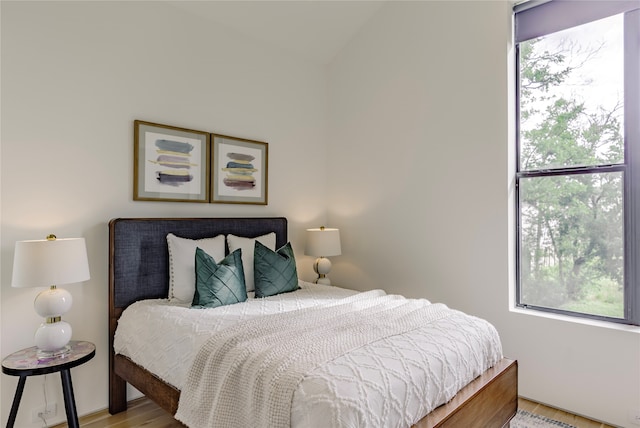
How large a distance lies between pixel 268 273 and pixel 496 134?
2025 millimetres

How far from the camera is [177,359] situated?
1876 mm

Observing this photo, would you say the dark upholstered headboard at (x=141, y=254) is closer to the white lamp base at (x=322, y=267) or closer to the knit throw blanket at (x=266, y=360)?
the knit throw blanket at (x=266, y=360)

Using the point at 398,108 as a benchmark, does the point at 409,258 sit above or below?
below

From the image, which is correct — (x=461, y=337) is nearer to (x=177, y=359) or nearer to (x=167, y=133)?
(x=177, y=359)

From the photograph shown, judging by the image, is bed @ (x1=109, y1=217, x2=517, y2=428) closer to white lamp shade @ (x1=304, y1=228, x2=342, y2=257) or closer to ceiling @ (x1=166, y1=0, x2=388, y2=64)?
white lamp shade @ (x1=304, y1=228, x2=342, y2=257)

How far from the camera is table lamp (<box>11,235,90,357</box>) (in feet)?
6.30

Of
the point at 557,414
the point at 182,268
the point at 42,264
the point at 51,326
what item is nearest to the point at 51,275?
the point at 42,264

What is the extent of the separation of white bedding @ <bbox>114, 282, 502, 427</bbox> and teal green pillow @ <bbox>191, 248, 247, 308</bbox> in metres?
0.09

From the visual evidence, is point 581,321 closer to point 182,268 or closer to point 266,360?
point 266,360

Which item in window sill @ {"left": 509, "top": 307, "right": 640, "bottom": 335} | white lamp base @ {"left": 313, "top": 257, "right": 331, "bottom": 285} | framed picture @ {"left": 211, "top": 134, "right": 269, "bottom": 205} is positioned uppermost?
framed picture @ {"left": 211, "top": 134, "right": 269, "bottom": 205}

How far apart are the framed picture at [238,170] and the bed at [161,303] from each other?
0.74 ft

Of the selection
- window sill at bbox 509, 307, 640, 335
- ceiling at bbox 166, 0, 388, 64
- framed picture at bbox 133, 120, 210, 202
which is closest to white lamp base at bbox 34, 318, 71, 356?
framed picture at bbox 133, 120, 210, 202

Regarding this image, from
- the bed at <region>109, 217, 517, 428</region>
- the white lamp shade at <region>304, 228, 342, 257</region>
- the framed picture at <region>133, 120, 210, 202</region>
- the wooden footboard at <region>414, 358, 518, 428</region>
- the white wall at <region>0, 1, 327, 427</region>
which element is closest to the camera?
the wooden footboard at <region>414, 358, 518, 428</region>

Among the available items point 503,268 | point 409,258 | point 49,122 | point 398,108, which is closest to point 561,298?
point 503,268
